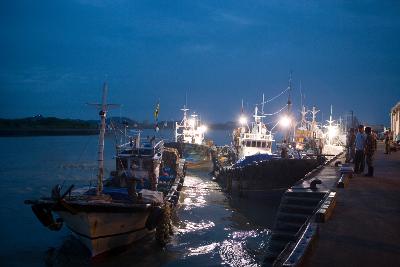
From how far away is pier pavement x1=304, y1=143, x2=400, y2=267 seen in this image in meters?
7.02

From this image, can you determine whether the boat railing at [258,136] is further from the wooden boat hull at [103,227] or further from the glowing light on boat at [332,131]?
the wooden boat hull at [103,227]

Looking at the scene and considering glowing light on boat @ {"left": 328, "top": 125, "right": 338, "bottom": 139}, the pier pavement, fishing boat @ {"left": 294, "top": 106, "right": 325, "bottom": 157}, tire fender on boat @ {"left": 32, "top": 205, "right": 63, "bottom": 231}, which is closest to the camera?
the pier pavement

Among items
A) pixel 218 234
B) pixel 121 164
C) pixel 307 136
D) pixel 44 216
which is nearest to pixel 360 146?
pixel 218 234

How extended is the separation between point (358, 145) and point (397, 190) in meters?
3.49

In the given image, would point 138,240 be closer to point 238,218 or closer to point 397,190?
point 238,218

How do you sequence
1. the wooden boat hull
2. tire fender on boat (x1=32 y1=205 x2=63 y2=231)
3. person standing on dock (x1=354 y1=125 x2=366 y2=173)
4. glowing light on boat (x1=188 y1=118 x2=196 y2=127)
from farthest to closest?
glowing light on boat (x1=188 y1=118 x2=196 y2=127) → person standing on dock (x1=354 y1=125 x2=366 y2=173) → tire fender on boat (x1=32 y1=205 x2=63 y2=231) → the wooden boat hull

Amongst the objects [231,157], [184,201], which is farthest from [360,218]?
[231,157]

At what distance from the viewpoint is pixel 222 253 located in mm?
17234

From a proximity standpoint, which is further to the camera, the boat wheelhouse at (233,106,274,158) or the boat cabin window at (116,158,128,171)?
the boat wheelhouse at (233,106,274,158)

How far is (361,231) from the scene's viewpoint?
8703 millimetres

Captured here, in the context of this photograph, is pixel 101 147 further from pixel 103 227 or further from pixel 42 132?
pixel 42 132

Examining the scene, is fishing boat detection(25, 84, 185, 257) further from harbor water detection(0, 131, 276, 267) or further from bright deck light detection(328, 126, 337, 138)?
bright deck light detection(328, 126, 337, 138)

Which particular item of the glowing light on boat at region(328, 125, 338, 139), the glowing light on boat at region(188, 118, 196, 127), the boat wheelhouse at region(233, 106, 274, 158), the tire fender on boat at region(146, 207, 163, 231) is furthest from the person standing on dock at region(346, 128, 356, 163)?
the glowing light on boat at region(188, 118, 196, 127)

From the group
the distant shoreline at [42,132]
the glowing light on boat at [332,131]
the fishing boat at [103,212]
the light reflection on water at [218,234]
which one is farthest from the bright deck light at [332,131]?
the distant shoreline at [42,132]
